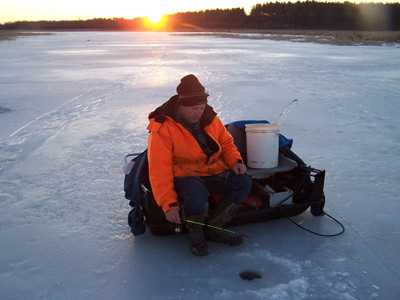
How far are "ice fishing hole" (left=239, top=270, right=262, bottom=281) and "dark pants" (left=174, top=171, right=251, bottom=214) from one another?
1.31 ft

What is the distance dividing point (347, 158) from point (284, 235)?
59.4 inches

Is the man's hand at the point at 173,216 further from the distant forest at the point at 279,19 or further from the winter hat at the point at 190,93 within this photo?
the distant forest at the point at 279,19

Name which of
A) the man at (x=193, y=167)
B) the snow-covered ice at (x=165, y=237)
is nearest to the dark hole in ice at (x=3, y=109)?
the snow-covered ice at (x=165, y=237)

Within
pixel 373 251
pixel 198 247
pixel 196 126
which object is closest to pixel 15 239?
pixel 198 247

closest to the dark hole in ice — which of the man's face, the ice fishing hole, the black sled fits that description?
the black sled

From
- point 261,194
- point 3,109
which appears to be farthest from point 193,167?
point 3,109

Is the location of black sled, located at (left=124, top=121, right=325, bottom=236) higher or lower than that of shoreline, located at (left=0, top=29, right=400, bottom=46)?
lower

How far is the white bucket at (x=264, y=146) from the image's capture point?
2408mm

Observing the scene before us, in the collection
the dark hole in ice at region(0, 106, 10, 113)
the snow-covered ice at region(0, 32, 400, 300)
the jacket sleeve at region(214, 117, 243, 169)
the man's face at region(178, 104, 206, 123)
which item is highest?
the man's face at region(178, 104, 206, 123)

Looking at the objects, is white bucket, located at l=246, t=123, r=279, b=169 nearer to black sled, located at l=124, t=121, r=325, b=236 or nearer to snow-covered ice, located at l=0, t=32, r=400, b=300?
black sled, located at l=124, t=121, r=325, b=236

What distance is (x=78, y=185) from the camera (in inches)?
113

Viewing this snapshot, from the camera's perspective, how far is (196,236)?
2043 mm

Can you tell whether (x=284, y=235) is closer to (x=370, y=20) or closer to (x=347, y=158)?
(x=347, y=158)

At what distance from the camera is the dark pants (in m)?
1.97
